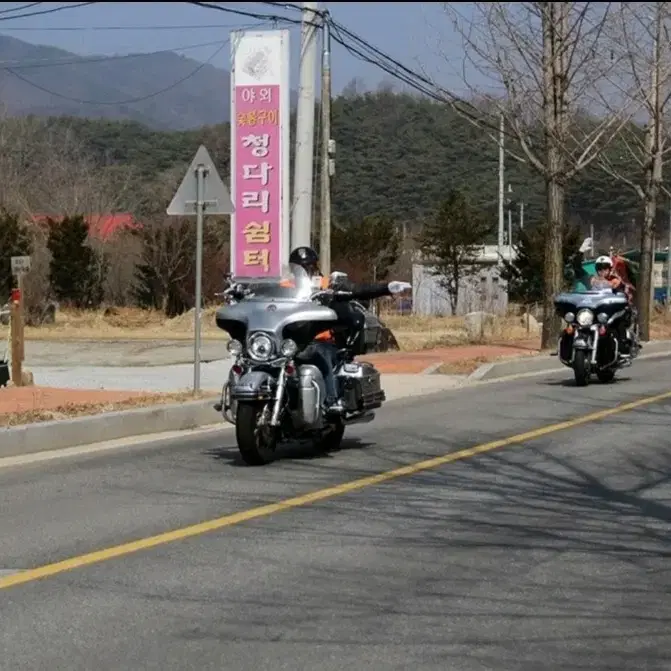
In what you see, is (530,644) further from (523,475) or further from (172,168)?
(172,168)

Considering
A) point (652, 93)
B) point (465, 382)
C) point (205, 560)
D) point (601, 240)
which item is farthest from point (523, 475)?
point (601, 240)

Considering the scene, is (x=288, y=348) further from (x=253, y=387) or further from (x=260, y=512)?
(x=260, y=512)

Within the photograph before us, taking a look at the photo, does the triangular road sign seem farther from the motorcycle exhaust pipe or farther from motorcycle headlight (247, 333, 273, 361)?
motorcycle headlight (247, 333, 273, 361)

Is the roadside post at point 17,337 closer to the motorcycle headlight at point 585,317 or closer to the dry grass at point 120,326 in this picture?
the motorcycle headlight at point 585,317

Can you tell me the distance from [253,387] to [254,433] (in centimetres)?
45

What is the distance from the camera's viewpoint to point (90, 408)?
14.0 m

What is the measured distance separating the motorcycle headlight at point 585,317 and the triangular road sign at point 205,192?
534cm

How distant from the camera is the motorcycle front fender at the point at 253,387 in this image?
422 inches

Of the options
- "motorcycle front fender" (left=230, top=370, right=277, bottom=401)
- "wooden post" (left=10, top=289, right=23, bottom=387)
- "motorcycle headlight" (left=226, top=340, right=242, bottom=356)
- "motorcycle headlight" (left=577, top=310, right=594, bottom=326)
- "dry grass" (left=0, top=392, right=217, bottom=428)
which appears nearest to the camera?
"motorcycle front fender" (left=230, top=370, right=277, bottom=401)

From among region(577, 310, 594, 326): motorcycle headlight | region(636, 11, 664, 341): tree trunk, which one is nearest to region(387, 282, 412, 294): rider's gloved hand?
region(577, 310, 594, 326): motorcycle headlight

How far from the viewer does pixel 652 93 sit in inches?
1211

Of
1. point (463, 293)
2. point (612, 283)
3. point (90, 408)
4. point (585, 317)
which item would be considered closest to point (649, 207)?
point (612, 283)

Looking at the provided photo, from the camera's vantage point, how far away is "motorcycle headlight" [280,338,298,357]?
1096cm

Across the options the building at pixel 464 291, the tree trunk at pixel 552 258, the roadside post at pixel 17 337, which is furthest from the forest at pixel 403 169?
the roadside post at pixel 17 337
